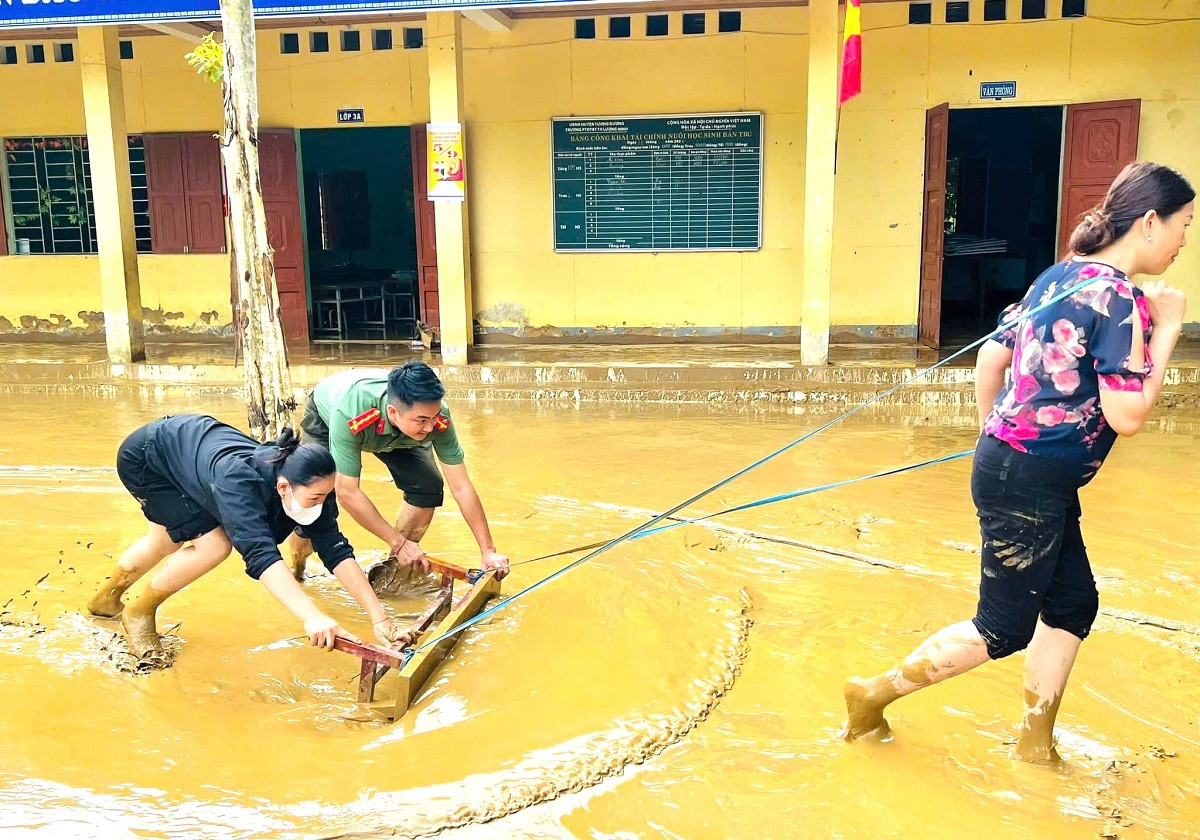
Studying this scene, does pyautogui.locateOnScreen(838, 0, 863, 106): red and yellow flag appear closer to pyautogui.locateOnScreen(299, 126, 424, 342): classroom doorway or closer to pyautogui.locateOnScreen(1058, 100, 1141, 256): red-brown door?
pyautogui.locateOnScreen(1058, 100, 1141, 256): red-brown door

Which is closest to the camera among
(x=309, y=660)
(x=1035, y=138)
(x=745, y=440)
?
(x=309, y=660)

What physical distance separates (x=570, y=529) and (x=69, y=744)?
278 centimetres

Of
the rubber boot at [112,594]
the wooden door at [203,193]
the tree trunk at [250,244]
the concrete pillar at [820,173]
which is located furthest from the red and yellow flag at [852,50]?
the wooden door at [203,193]

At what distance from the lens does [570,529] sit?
556cm

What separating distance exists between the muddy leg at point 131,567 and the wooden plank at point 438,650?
1146mm

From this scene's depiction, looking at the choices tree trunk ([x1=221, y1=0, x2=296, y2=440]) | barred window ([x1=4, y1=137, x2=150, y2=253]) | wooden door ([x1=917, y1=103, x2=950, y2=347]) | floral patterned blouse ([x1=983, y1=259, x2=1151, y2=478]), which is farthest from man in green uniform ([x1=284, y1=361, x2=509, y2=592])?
barred window ([x1=4, y1=137, x2=150, y2=253])

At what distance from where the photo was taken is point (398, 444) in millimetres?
4371

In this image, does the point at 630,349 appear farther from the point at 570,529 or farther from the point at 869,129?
the point at 570,529

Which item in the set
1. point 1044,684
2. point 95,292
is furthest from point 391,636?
point 95,292

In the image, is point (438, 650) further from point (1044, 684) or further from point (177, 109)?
point (177, 109)

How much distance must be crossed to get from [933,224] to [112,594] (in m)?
8.71

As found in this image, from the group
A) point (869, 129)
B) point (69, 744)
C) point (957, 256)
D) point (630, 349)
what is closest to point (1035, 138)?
point (957, 256)

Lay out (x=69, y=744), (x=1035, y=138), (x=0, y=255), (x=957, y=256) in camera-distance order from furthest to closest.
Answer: (x=1035, y=138) < (x=957, y=256) < (x=0, y=255) < (x=69, y=744)

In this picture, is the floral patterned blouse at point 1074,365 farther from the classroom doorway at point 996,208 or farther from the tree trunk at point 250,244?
the classroom doorway at point 996,208
